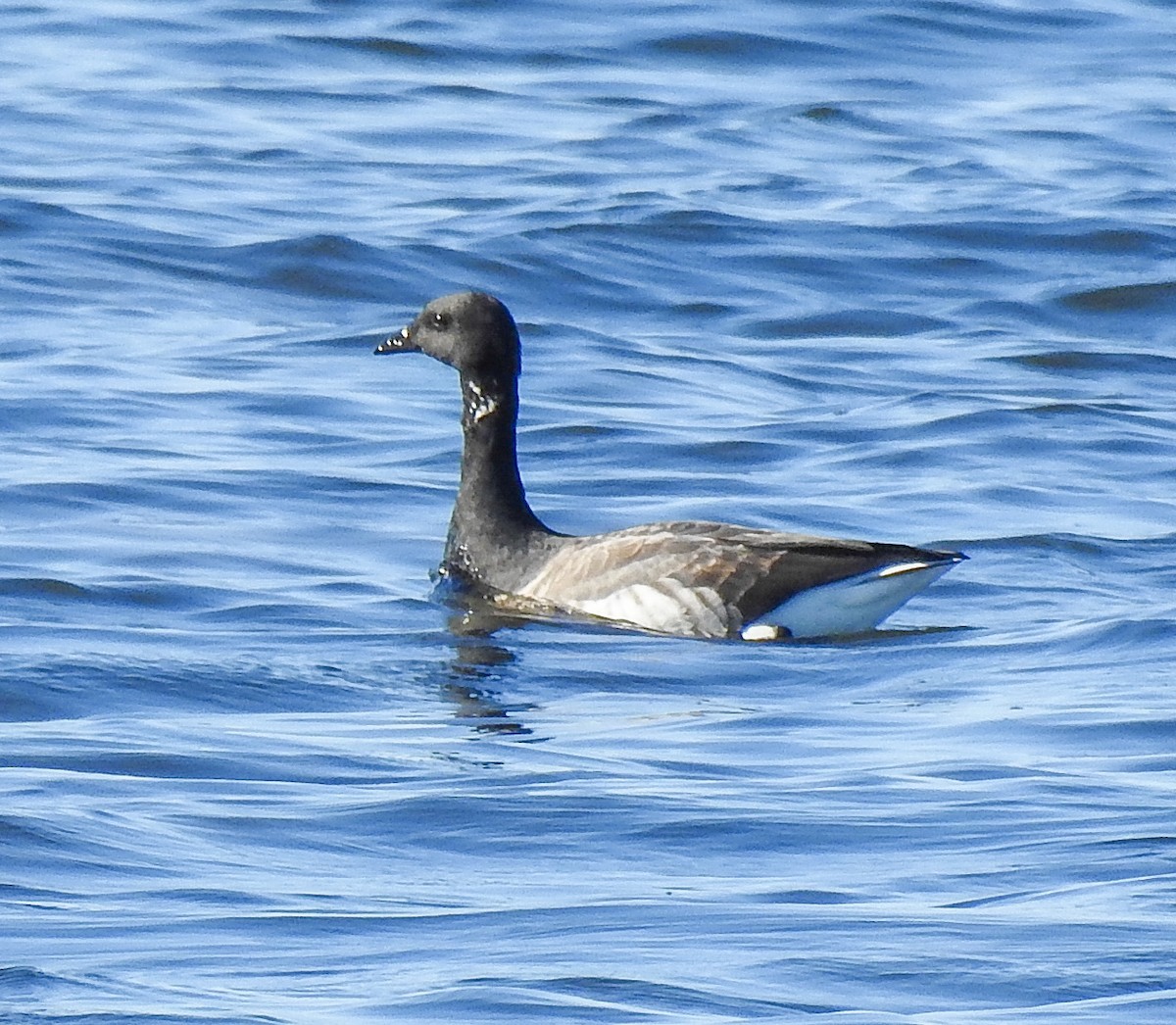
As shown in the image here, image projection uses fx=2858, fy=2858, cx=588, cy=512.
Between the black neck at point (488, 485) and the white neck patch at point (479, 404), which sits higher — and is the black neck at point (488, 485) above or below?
below

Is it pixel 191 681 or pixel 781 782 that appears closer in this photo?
pixel 781 782

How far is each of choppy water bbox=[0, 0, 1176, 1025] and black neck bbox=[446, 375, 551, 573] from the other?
259 millimetres

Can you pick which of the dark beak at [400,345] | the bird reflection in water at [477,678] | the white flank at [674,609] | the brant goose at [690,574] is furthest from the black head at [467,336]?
the white flank at [674,609]

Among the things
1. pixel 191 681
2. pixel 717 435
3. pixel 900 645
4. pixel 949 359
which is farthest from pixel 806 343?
pixel 191 681

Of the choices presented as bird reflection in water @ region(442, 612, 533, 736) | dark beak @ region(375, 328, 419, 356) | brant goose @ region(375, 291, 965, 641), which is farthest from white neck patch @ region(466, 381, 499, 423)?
bird reflection in water @ region(442, 612, 533, 736)

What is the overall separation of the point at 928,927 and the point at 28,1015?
76.2 inches

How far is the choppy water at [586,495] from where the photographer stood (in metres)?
6.07

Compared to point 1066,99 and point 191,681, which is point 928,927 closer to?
point 191,681

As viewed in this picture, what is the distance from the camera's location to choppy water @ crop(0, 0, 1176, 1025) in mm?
6074

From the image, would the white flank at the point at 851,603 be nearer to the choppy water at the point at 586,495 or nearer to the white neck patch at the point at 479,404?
the choppy water at the point at 586,495

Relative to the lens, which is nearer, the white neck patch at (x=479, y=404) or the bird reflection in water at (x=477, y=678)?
the bird reflection in water at (x=477, y=678)

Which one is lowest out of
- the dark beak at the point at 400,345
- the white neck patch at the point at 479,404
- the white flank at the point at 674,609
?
the white flank at the point at 674,609

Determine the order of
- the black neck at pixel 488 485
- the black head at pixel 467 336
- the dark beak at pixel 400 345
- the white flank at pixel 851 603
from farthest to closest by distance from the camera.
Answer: the dark beak at pixel 400 345
the black head at pixel 467 336
the black neck at pixel 488 485
the white flank at pixel 851 603

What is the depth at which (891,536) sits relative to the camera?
12.6 metres
